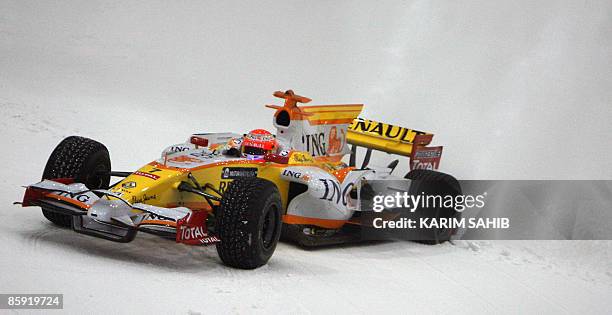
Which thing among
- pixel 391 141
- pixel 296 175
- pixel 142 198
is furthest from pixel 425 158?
pixel 142 198

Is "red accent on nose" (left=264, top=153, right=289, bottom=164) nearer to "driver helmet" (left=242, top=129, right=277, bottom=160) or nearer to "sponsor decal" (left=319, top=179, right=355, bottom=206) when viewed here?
"driver helmet" (left=242, top=129, right=277, bottom=160)

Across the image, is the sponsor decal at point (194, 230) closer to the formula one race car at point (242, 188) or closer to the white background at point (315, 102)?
the formula one race car at point (242, 188)

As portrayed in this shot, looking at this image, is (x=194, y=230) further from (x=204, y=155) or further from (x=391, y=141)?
(x=391, y=141)

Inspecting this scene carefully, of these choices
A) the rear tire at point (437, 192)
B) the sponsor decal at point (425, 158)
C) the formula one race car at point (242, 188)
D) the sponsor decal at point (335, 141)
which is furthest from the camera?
the sponsor decal at point (425, 158)

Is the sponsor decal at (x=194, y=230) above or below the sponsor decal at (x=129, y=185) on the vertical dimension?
below

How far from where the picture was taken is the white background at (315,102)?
729 cm

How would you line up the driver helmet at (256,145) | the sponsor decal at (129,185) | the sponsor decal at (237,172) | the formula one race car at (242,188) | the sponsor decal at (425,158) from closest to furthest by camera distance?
the formula one race car at (242,188) < the sponsor decal at (129,185) < the sponsor decal at (237,172) < the driver helmet at (256,145) < the sponsor decal at (425,158)

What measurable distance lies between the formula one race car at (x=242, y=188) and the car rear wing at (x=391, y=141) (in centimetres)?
2

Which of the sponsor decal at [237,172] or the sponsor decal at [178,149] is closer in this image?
the sponsor decal at [237,172]

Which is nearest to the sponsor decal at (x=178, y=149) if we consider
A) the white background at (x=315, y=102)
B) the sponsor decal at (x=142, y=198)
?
the white background at (x=315, y=102)

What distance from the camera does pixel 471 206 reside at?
1176 centimetres

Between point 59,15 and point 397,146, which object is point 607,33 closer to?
point 397,146

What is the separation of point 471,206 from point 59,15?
12.1 m

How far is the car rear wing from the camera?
1154 cm
